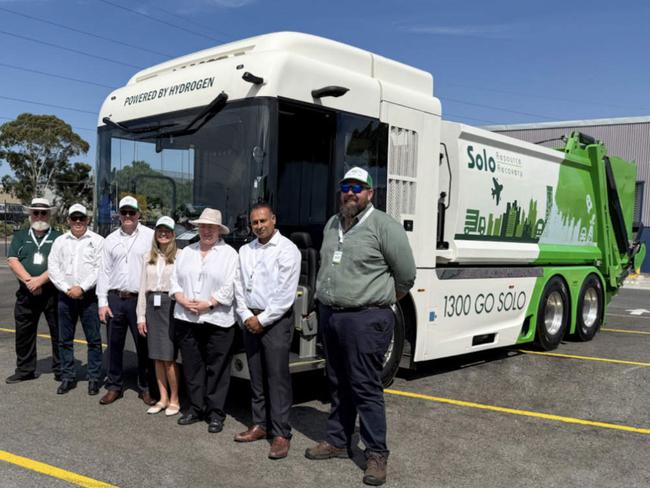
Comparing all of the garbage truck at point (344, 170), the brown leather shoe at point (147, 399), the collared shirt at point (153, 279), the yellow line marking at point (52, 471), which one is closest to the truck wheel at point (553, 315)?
the garbage truck at point (344, 170)

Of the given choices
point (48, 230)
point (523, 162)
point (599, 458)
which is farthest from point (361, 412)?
point (523, 162)

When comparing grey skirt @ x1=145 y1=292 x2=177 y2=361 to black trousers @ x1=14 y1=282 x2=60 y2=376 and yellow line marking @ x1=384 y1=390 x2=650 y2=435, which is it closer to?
black trousers @ x1=14 y1=282 x2=60 y2=376

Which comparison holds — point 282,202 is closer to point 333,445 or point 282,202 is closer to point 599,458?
point 333,445

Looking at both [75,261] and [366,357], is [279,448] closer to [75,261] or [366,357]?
[366,357]

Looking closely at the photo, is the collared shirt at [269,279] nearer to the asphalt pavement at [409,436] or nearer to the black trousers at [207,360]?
the black trousers at [207,360]

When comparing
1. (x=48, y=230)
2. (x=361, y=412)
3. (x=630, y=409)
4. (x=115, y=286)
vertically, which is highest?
(x=48, y=230)

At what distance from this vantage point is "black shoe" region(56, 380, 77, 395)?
6316 millimetres

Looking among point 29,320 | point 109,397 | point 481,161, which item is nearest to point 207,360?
point 109,397

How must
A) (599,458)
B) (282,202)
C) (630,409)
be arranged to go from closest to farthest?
(599,458)
(282,202)
(630,409)

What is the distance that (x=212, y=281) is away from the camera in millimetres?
5207

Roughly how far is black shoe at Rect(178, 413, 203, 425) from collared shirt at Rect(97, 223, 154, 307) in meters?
1.19

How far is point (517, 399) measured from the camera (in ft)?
21.9

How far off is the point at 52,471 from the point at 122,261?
2.06 m

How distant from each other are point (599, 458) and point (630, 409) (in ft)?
5.67
